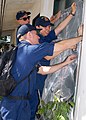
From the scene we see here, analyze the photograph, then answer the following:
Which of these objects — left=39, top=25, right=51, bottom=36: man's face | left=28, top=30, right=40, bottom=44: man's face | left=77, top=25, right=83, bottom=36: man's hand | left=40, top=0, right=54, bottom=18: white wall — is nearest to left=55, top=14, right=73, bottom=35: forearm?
left=39, top=25, right=51, bottom=36: man's face

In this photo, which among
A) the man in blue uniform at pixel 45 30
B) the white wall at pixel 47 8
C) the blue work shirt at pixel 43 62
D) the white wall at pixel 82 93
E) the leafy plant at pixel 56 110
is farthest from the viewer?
the white wall at pixel 47 8

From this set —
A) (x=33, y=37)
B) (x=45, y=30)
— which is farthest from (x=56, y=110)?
(x=45, y=30)

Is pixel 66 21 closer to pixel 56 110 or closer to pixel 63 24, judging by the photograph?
pixel 63 24

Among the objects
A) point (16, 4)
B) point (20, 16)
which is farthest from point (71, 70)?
point (16, 4)

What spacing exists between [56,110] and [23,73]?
0.53 m

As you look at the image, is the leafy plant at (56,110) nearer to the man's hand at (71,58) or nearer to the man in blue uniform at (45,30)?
the man in blue uniform at (45,30)

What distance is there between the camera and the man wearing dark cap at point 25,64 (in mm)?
2521

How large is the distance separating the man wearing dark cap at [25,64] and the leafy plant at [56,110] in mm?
273

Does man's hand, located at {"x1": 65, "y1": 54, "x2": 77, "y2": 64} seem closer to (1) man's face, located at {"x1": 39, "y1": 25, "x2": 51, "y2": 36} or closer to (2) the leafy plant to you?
(2) the leafy plant

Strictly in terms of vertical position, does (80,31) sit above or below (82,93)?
above

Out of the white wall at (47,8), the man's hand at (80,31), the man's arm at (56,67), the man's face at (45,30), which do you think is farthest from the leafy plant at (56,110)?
the white wall at (47,8)

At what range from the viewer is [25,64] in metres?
2.64

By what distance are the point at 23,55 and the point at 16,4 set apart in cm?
444

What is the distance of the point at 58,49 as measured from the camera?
252 centimetres
